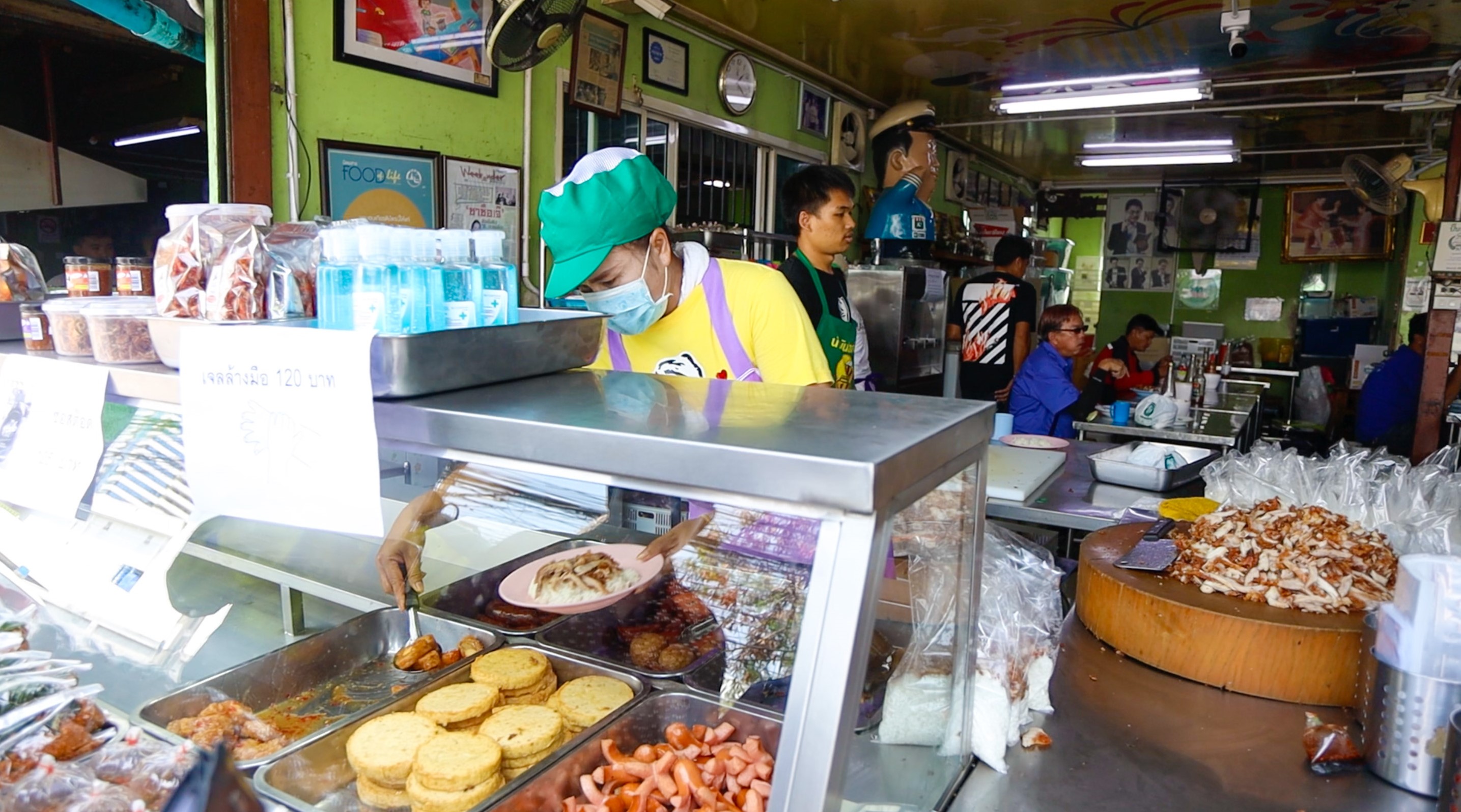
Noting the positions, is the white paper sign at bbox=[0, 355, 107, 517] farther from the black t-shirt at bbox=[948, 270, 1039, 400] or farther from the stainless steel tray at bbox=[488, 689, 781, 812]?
the black t-shirt at bbox=[948, 270, 1039, 400]

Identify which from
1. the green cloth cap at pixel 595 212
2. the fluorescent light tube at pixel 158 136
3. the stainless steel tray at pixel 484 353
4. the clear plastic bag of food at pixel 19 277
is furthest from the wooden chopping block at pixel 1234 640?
the fluorescent light tube at pixel 158 136

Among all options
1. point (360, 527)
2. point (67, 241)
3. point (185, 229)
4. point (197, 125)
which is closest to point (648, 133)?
point (197, 125)

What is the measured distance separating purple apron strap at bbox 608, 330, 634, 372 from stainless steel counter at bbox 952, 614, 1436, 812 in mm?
1326

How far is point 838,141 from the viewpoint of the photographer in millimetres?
6820

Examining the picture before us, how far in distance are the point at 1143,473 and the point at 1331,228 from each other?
11213 millimetres

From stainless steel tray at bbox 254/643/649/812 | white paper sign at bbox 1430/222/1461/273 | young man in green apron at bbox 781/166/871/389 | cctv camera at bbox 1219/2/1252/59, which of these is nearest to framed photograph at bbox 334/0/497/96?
young man in green apron at bbox 781/166/871/389

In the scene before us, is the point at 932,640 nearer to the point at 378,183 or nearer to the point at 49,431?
the point at 49,431

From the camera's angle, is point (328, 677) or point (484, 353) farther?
point (328, 677)

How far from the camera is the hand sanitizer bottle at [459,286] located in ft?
3.66

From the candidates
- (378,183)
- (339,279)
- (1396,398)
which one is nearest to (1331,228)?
(1396,398)

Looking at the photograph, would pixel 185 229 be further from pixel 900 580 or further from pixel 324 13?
pixel 324 13

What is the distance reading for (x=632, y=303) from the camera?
205 cm

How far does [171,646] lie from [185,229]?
69 centimetres

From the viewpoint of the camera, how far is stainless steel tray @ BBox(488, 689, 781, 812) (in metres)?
1.16
